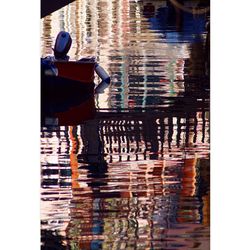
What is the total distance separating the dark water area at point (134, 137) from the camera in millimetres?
2637

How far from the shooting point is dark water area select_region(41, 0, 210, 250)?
2.64 meters

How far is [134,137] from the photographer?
2.66 meters

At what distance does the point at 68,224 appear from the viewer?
2643mm

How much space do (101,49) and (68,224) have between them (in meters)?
0.76

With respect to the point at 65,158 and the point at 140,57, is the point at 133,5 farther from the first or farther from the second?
the point at 65,158

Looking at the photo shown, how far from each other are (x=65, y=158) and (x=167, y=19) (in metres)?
0.73

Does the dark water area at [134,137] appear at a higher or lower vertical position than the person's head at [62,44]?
lower

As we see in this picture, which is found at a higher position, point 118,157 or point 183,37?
point 183,37

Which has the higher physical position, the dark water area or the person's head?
the person's head

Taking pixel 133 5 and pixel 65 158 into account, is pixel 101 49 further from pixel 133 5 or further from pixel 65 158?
pixel 65 158

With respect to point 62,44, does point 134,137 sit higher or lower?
lower
